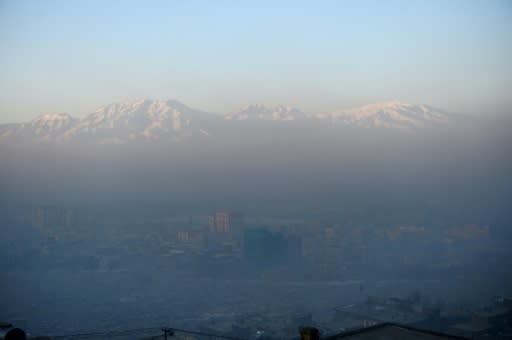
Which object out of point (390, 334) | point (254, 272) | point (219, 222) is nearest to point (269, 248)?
point (254, 272)

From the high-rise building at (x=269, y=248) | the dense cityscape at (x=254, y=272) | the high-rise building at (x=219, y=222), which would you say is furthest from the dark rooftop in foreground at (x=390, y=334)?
the high-rise building at (x=219, y=222)

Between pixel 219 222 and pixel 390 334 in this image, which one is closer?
pixel 390 334

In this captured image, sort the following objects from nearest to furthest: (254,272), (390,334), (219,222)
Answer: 1. (390,334)
2. (254,272)
3. (219,222)

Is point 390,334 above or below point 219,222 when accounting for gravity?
below

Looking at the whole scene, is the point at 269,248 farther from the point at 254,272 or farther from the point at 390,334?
the point at 390,334

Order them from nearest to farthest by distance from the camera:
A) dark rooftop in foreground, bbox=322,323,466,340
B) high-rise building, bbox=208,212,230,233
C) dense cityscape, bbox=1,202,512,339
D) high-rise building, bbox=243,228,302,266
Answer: dark rooftop in foreground, bbox=322,323,466,340 → dense cityscape, bbox=1,202,512,339 → high-rise building, bbox=243,228,302,266 → high-rise building, bbox=208,212,230,233

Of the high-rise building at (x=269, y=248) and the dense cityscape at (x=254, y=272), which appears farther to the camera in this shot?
the high-rise building at (x=269, y=248)

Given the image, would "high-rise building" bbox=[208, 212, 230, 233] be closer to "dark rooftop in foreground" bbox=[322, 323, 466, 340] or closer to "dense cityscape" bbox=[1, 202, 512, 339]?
"dense cityscape" bbox=[1, 202, 512, 339]

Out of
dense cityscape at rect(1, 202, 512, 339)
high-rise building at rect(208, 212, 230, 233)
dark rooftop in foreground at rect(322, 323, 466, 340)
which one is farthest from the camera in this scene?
high-rise building at rect(208, 212, 230, 233)

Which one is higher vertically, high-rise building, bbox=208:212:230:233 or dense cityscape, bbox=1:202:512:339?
high-rise building, bbox=208:212:230:233

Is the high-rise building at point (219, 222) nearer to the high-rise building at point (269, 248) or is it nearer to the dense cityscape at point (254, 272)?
the dense cityscape at point (254, 272)

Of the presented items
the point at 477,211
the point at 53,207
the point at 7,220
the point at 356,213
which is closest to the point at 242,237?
the point at 356,213

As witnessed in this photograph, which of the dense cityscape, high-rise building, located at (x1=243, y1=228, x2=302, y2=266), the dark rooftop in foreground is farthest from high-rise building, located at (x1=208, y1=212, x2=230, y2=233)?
the dark rooftop in foreground
